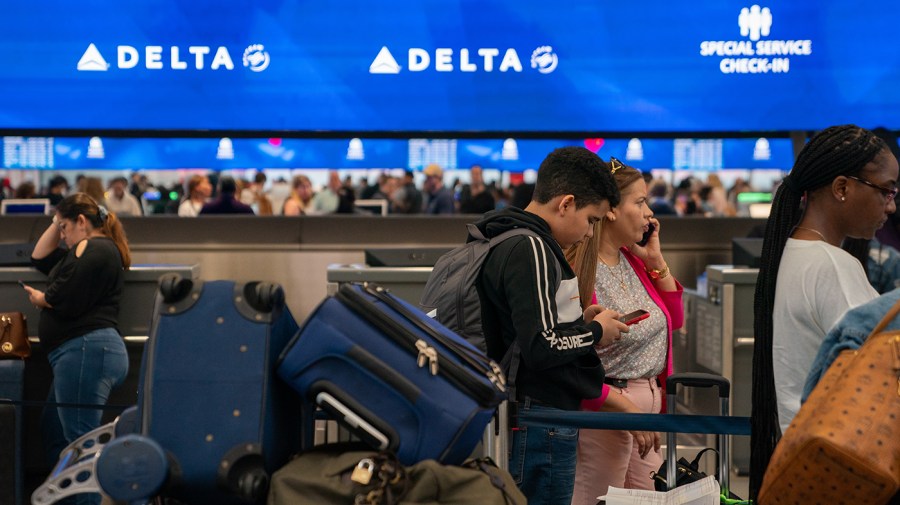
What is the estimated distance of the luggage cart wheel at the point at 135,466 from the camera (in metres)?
2.18

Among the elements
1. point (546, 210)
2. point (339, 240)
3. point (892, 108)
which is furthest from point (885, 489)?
point (892, 108)

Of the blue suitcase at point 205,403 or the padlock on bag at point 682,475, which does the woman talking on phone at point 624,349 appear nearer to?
the padlock on bag at point 682,475

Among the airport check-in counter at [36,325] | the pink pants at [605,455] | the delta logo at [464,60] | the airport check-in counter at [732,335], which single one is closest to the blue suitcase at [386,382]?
the pink pants at [605,455]

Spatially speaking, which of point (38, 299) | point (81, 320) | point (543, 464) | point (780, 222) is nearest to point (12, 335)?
point (38, 299)

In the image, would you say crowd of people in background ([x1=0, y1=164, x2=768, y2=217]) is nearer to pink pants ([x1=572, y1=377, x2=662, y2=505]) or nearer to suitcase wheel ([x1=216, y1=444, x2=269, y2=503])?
pink pants ([x1=572, y1=377, x2=662, y2=505])

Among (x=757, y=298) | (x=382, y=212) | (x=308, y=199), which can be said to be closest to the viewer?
(x=757, y=298)

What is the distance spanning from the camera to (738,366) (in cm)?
640

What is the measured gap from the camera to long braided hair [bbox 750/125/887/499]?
2619mm

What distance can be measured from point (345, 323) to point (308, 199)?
35.9ft

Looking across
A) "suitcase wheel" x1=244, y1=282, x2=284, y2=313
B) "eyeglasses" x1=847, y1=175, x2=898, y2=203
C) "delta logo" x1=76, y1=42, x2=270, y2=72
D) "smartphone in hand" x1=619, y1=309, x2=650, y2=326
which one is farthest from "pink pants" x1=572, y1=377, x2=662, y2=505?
"delta logo" x1=76, y1=42, x2=270, y2=72

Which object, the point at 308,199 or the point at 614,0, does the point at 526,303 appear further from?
the point at 308,199

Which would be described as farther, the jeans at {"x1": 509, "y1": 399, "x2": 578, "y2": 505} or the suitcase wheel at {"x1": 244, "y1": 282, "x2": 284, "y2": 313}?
the jeans at {"x1": 509, "y1": 399, "x2": 578, "y2": 505}

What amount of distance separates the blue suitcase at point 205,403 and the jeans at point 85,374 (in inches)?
149

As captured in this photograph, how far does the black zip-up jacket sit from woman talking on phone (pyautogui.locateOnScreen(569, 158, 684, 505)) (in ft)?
1.27
